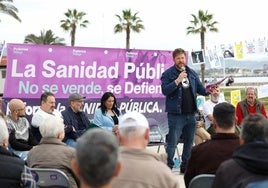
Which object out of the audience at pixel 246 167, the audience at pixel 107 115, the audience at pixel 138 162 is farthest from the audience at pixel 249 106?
the audience at pixel 138 162

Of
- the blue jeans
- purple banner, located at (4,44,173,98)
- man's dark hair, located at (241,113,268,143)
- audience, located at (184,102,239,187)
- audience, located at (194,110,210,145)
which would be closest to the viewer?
man's dark hair, located at (241,113,268,143)

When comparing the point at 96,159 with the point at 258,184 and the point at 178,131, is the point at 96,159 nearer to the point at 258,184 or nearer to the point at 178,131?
the point at 258,184

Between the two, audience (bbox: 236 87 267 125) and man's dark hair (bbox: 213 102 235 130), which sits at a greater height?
audience (bbox: 236 87 267 125)

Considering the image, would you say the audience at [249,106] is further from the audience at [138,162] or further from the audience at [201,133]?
the audience at [138,162]

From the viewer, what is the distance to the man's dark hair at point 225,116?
3.32 meters

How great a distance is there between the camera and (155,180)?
2.36 metres

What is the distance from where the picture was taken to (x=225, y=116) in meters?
3.34

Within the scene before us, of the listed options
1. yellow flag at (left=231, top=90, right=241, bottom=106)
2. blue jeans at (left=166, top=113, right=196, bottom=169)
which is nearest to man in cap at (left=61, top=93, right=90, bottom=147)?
blue jeans at (left=166, top=113, right=196, bottom=169)

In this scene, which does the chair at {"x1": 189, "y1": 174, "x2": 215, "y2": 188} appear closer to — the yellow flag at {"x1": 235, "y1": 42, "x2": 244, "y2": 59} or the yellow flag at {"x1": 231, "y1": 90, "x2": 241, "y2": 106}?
the yellow flag at {"x1": 231, "y1": 90, "x2": 241, "y2": 106}

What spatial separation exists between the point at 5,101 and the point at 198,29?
3402 centimetres

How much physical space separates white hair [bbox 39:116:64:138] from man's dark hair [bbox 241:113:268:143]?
1.63m

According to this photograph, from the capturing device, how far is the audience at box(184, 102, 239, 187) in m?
3.25

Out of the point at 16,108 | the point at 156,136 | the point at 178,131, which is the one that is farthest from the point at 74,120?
the point at 156,136

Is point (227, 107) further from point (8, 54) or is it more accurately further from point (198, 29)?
point (198, 29)
